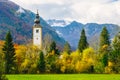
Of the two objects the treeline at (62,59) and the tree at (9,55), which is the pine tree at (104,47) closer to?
the treeline at (62,59)

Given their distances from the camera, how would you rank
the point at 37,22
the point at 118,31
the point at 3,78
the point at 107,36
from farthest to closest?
the point at 37,22, the point at 107,36, the point at 118,31, the point at 3,78

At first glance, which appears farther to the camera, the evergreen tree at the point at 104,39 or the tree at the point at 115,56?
the evergreen tree at the point at 104,39

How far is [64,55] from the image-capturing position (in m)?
132

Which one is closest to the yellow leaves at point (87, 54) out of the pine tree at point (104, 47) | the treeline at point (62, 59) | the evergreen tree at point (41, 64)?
the treeline at point (62, 59)

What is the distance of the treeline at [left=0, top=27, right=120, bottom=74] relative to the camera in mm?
116375

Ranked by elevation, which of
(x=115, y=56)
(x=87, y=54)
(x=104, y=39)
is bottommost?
(x=115, y=56)

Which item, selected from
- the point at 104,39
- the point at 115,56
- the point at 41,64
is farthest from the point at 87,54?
the point at 41,64

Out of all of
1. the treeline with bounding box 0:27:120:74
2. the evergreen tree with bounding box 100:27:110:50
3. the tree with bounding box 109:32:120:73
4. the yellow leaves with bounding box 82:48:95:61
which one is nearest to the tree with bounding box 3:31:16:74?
the treeline with bounding box 0:27:120:74

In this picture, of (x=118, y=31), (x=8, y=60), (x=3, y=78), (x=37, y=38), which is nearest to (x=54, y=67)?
(x=8, y=60)

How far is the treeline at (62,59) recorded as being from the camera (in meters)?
116

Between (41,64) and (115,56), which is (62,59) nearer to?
(41,64)

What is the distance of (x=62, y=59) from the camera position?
129500 mm

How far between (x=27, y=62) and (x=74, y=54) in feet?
64.8

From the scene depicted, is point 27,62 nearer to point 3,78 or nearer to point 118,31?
point 118,31
